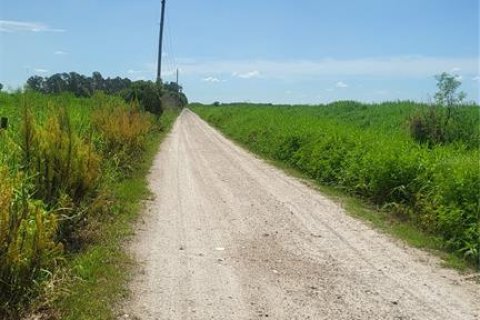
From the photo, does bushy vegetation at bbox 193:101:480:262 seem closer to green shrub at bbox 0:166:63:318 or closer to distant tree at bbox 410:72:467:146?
distant tree at bbox 410:72:467:146

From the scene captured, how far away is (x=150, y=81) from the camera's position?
29719 millimetres

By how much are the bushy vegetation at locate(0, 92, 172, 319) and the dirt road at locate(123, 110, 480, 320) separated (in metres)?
0.83

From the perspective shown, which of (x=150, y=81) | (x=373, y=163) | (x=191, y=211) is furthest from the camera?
(x=150, y=81)

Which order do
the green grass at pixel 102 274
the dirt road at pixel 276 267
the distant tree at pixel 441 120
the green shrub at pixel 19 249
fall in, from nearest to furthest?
1. the green shrub at pixel 19 249
2. the green grass at pixel 102 274
3. the dirt road at pixel 276 267
4. the distant tree at pixel 441 120

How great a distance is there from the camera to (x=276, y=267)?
21.0ft

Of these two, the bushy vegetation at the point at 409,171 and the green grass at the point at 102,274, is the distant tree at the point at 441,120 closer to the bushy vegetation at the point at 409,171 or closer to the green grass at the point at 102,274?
the bushy vegetation at the point at 409,171

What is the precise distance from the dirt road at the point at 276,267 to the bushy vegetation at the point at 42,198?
0.83m

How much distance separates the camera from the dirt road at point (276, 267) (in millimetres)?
5164

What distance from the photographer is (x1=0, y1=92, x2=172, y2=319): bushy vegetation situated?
177 inches

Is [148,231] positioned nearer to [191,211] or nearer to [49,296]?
[191,211]

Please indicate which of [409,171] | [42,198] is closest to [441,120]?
[409,171]

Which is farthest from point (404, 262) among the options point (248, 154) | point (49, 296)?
point (248, 154)

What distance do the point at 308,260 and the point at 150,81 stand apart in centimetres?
2435

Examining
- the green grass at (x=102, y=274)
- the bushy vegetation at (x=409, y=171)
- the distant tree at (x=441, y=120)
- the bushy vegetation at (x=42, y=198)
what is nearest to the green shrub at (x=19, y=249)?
the bushy vegetation at (x=42, y=198)
